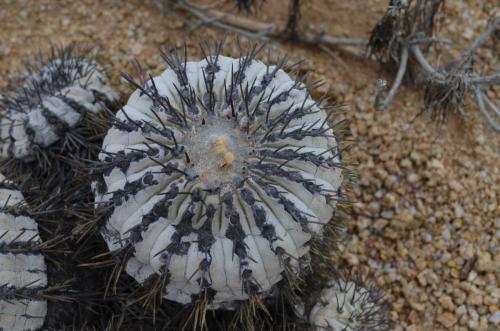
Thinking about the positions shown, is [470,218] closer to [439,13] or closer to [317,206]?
[439,13]

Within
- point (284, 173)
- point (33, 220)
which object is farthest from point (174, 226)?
point (33, 220)

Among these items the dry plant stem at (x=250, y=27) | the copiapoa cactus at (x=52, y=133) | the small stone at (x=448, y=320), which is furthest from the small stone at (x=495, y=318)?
the copiapoa cactus at (x=52, y=133)

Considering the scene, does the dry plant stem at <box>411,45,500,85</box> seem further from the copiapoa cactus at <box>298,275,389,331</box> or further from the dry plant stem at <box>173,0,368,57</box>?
the copiapoa cactus at <box>298,275,389,331</box>

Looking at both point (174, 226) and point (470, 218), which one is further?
point (470, 218)

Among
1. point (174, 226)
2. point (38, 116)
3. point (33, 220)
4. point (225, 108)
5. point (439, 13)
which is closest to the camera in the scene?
point (174, 226)

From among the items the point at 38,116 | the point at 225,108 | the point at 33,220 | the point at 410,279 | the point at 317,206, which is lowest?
the point at 410,279

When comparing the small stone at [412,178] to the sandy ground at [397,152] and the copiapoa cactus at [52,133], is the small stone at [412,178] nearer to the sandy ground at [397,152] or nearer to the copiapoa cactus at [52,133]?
the sandy ground at [397,152]
